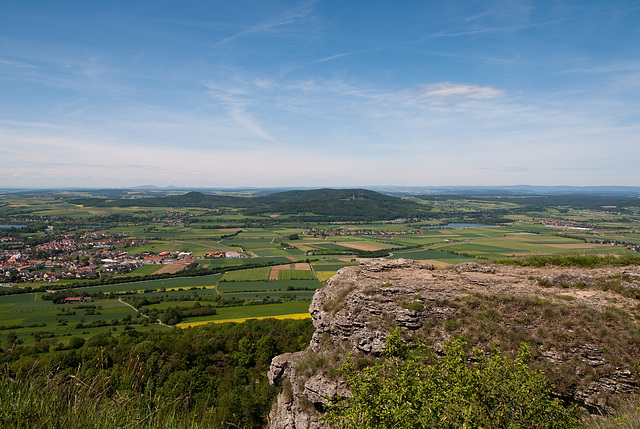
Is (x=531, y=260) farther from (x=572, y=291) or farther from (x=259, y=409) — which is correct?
(x=259, y=409)

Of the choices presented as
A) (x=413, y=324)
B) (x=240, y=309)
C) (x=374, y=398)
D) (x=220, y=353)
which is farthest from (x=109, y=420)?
(x=240, y=309)

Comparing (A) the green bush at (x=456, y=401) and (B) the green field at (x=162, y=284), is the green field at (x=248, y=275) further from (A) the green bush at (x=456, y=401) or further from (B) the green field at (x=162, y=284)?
(A) the green bush at (x=456, y=401)

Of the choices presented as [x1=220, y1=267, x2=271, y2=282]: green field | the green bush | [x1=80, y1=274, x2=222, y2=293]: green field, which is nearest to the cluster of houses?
[x1=80, y1=274, x2=222, y2=293]: green field

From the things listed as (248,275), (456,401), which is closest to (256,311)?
(248,275)

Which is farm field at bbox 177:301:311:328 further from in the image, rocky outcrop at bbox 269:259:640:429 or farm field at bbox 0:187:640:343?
rocky outcrop at bbox 269:259:640:429

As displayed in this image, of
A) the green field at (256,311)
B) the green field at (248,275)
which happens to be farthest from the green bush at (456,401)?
the green field at (248,275)

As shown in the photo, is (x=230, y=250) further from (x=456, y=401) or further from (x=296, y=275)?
(x=456, y=401)
